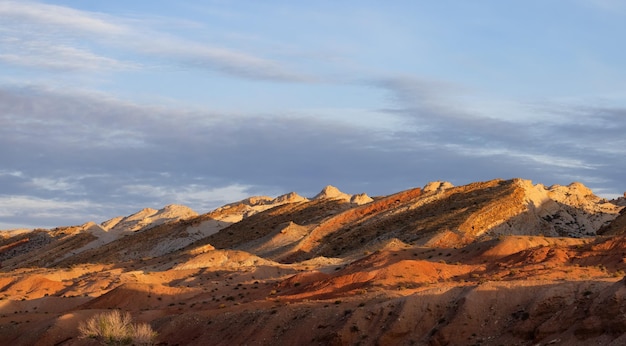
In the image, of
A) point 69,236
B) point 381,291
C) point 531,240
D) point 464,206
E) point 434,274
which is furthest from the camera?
point 69,236

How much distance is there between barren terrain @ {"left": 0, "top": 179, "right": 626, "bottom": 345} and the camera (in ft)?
115

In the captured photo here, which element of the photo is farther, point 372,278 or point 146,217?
point 146,217

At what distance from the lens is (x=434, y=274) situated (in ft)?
156

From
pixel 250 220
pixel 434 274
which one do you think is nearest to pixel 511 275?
pixel 434 274

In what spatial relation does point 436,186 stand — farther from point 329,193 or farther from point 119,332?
point 119,332

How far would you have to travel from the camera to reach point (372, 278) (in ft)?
155

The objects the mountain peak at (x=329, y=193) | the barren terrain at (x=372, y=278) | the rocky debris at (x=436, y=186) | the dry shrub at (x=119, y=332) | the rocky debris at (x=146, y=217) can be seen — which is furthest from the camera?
the rocky debris at (x=146, y=217)

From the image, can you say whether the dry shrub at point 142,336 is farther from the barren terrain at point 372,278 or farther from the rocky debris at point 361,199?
the rocky debris at point 361,199

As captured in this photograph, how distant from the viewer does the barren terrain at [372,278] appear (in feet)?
115

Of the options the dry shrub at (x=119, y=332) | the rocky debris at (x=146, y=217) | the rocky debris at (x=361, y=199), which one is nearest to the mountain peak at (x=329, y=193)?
the rocky debris at (x=361, y=199)

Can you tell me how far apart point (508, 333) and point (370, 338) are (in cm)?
532

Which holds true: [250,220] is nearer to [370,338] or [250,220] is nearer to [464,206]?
[464,206]

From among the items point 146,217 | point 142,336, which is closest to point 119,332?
point 142,336

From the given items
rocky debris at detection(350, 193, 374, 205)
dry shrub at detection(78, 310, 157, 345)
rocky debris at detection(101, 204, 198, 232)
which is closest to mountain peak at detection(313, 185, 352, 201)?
rocky debris at detection(350, 193, 374, 205)
